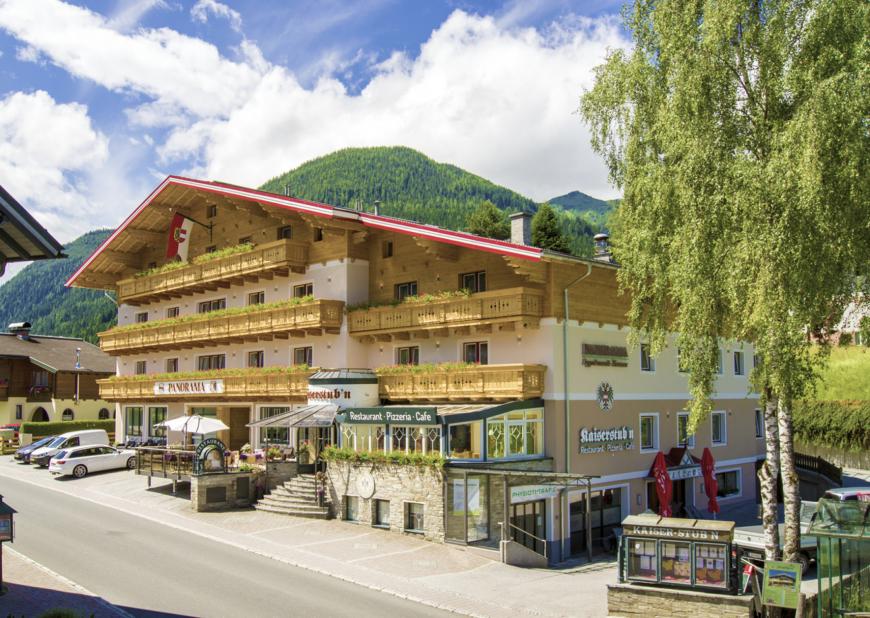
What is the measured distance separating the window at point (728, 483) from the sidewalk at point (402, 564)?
43.0 ft

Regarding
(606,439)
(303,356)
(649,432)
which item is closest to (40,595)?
(606,439)

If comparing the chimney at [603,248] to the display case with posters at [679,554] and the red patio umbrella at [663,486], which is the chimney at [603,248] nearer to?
the red patio umbrella at [663,486]

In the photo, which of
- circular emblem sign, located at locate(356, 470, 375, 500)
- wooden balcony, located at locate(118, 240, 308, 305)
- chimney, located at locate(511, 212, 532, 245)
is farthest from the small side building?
chimney, located at locate(511, 212, 532, 245)

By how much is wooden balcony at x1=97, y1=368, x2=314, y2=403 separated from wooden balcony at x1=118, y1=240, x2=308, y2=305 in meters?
4.69

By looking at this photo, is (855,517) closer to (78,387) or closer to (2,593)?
(2,593)

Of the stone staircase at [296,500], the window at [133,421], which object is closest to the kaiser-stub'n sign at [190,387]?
the window at [133,421]

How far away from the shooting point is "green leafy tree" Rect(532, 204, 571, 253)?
6906 cm

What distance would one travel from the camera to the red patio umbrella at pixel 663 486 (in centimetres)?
2872


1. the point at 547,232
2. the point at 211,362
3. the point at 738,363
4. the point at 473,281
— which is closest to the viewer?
the point at 473,281

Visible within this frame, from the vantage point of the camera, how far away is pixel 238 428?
41.4m

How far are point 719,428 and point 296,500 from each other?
1969 cm

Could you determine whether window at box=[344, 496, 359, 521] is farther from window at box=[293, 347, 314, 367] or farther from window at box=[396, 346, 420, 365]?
window at box=[293, 347, 314, 367]

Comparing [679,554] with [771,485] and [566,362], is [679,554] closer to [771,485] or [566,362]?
[771,485]

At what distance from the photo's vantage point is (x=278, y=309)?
35531mm
